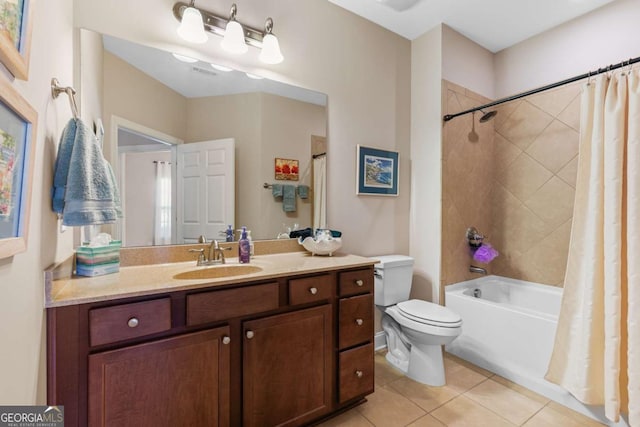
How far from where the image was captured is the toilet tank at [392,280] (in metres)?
2.08

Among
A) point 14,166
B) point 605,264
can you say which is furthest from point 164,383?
point 605,264

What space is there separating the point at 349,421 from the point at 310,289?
0.81 meters

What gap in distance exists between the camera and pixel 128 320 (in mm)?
1002

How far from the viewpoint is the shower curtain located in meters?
1.43

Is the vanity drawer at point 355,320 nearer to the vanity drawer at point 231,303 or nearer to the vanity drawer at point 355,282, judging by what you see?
the vanity drawer at point 355,282

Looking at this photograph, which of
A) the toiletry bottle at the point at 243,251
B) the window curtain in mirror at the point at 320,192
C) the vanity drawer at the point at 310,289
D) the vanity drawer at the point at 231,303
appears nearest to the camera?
the vanity drawer at the point at 231,303

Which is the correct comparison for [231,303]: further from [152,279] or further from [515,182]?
[515,182]

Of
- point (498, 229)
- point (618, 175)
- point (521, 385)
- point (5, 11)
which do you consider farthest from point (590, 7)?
point (5, 11)

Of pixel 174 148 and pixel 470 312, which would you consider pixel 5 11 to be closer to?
pixel 174 148

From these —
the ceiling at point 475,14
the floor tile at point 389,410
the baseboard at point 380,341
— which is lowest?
the floor tile at point 389,410

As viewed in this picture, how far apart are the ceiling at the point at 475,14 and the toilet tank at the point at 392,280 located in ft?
6.10

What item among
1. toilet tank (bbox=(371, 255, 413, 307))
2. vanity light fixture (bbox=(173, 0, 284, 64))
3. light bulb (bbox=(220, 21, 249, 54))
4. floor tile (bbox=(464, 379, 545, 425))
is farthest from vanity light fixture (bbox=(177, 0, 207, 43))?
floor tile (bbox=(464, 379, 545, 425))

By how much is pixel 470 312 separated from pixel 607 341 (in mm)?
793

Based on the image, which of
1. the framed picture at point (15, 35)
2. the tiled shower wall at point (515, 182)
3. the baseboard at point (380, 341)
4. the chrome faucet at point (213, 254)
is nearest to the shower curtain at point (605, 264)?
the tiled shower wall at point (515, 182)
